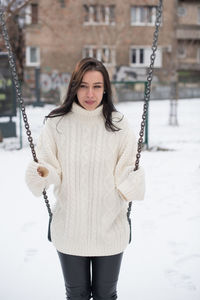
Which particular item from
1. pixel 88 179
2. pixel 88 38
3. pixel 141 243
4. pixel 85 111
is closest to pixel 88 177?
pixel 88 179

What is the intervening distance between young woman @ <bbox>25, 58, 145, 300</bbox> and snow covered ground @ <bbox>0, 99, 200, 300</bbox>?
42.2 inches

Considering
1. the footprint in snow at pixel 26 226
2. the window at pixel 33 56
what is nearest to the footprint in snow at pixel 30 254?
the footprint in snow at pixel 26 226

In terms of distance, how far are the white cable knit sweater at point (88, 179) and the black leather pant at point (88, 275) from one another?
5cm

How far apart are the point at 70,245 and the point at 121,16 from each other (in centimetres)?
2408

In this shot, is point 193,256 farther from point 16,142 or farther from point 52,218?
point 16,142

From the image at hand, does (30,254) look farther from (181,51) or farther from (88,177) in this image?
(181,51)

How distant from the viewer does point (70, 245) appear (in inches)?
76.0

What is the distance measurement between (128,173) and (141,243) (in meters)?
2.02

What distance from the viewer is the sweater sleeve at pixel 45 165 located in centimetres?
193

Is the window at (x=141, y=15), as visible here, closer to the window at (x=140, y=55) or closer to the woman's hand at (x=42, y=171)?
the window at (x=140, y=55)

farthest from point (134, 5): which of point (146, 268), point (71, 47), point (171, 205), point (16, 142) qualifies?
point (146, 268)

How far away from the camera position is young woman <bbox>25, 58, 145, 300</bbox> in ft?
6.29

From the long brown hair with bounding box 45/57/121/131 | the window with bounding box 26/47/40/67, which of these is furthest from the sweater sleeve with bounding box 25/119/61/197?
the window with bounding box 26/47/40/67

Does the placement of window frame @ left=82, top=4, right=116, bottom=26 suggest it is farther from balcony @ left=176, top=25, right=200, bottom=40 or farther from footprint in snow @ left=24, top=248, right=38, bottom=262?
footprint in snow @ left=24, top=248, right=38, bottom=262
